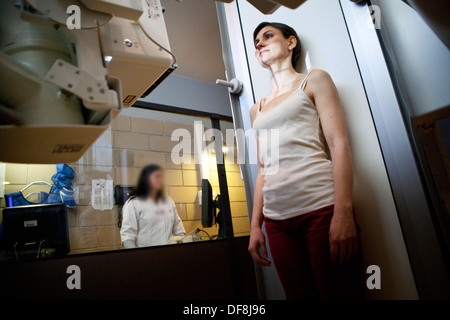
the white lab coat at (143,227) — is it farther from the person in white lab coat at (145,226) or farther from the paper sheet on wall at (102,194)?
the paper sheet on wall at (102,194)

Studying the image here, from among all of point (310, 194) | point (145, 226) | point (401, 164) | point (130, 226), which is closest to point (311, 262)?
point (310, 194)

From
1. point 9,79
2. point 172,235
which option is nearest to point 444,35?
point 9,79

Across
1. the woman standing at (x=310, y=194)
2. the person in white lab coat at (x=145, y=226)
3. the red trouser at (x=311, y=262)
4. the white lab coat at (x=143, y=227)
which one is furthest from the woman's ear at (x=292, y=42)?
the white lab coat at (x=143, y=227)

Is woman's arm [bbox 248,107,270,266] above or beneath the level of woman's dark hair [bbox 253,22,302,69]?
beneath

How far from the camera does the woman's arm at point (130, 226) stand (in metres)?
1.56

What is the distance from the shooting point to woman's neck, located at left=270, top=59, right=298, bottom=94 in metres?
0.81

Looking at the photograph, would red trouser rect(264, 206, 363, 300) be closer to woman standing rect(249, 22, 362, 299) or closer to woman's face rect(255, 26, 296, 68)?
woman standing rect(249, 22, 362, 299)

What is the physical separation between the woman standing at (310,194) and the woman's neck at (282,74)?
0.02 metres

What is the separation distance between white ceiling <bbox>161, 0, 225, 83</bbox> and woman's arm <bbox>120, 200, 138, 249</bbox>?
4.94 feet

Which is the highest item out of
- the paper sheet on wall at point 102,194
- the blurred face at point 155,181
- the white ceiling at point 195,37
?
the white ceiling at point 195,37

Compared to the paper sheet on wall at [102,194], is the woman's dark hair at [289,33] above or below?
above

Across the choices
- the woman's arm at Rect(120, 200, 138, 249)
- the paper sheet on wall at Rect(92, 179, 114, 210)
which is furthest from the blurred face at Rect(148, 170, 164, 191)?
the paper sheet on wall at Rect(92, 179, 114, 210)

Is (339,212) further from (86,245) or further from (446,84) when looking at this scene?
(86,245)

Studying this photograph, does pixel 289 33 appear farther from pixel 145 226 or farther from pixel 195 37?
pixel 195 37
